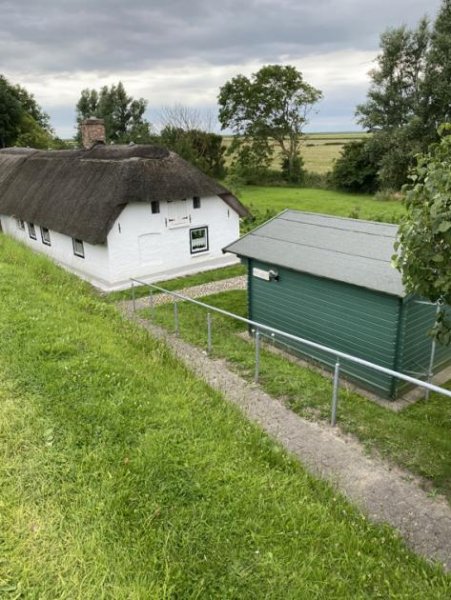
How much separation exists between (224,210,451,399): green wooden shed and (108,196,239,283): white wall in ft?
20.0

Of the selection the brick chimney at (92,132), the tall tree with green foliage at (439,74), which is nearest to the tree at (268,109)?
the tall tree with green foliage at (439,74)

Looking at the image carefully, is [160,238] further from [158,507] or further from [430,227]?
[158,507]

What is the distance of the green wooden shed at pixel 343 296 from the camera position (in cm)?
807

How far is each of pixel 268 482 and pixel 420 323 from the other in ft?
17.9

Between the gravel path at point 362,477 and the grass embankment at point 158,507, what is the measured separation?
26.4 inches

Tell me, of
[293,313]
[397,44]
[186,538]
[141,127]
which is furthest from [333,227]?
[141,127]

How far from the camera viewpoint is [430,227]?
14.6 feet

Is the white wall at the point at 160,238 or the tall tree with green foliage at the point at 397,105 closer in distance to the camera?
the white wall at the point at 160,238

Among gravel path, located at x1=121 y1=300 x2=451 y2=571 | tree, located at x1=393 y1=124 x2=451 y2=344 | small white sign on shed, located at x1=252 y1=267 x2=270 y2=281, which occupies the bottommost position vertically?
gravel path, located at x1=121 y1=300 x2=451 y2=571

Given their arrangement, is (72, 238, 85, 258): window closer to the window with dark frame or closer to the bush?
the window with dark frame

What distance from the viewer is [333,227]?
10094 mm

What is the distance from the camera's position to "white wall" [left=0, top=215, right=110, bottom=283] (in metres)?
15.9

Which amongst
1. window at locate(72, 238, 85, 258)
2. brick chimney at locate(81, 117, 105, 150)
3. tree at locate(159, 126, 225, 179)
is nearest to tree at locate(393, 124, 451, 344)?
window at locate(72, 238, 85, 258)

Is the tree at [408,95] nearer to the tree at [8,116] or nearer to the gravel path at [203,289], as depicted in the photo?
the gravel path at [203,289]
